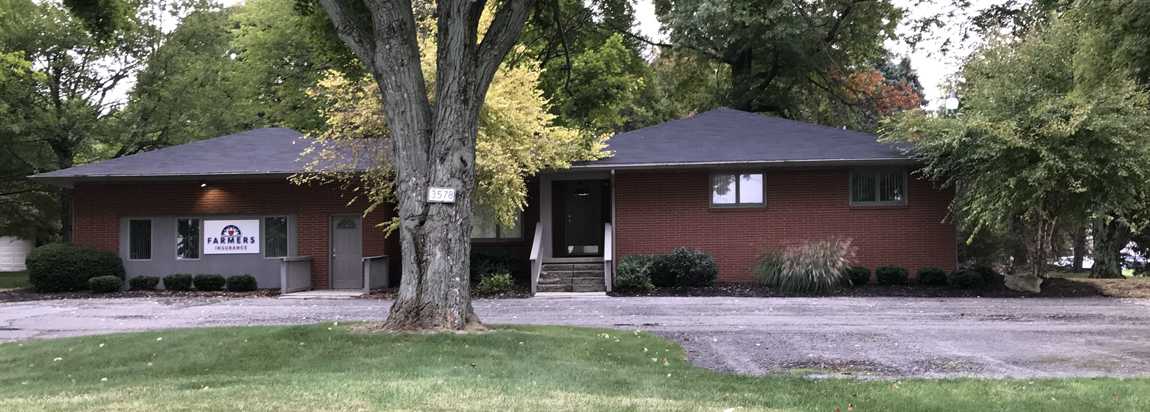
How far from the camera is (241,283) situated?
20812 mm

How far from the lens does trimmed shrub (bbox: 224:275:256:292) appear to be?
68.3 ft

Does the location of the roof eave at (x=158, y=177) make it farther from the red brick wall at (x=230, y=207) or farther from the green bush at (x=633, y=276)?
the green bush at (x=633, y=276)

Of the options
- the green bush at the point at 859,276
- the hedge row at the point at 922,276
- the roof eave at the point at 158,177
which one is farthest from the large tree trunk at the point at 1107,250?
the roof eave at the point at 158,177

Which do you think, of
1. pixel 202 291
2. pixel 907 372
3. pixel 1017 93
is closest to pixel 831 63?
pixel 1017 93

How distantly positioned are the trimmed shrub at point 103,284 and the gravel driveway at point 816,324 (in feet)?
5.87

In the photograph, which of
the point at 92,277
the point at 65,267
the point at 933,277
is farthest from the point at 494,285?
the point at 65,267

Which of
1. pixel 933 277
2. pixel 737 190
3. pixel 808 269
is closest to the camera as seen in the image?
pixel 808 269

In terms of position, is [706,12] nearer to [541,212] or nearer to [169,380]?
[541,212]

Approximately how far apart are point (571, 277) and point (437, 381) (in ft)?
39.4

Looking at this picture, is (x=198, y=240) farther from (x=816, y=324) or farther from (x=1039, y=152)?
(x=1039, y=152)

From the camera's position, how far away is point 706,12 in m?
26.0

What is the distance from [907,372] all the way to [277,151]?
17497 mm

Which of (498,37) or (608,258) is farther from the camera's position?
(608,258)

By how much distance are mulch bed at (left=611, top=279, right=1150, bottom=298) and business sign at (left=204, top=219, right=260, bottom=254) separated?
9527 millimetres
